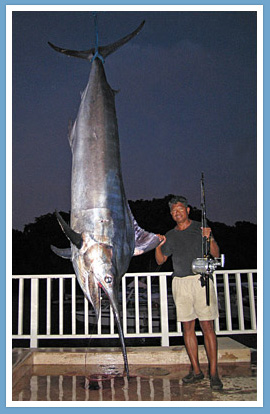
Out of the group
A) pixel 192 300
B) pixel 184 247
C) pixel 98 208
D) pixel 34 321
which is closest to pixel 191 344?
pixel 192 300

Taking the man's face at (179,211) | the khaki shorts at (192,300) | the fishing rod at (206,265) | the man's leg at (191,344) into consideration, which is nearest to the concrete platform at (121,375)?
the man's leg at (191,344)

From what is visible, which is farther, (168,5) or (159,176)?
(159,176)

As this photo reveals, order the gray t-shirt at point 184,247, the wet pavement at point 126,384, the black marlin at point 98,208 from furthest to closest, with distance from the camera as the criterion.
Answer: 1. the gray t-shirt at point 184,247
2. the wet pavement at point 126,384
3. the black marlin at point 98,208

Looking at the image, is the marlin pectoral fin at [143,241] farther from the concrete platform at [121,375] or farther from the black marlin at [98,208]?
the concrete platform at [121,375]

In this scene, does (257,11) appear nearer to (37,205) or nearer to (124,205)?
(124,205)

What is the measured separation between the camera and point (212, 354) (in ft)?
7.18

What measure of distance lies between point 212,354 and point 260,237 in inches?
30.1

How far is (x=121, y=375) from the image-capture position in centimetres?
243

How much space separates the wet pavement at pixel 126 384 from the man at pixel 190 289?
105 millimetres

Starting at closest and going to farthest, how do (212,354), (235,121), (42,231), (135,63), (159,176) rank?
(212,354), (235,121), (135,63), (159,176), (42,231)

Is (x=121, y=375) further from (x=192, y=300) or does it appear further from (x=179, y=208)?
(x=179, y=208)

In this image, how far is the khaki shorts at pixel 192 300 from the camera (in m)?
2.24

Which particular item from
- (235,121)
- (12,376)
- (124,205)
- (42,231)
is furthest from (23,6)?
(42,231)

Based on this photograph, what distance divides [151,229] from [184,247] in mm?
7806
